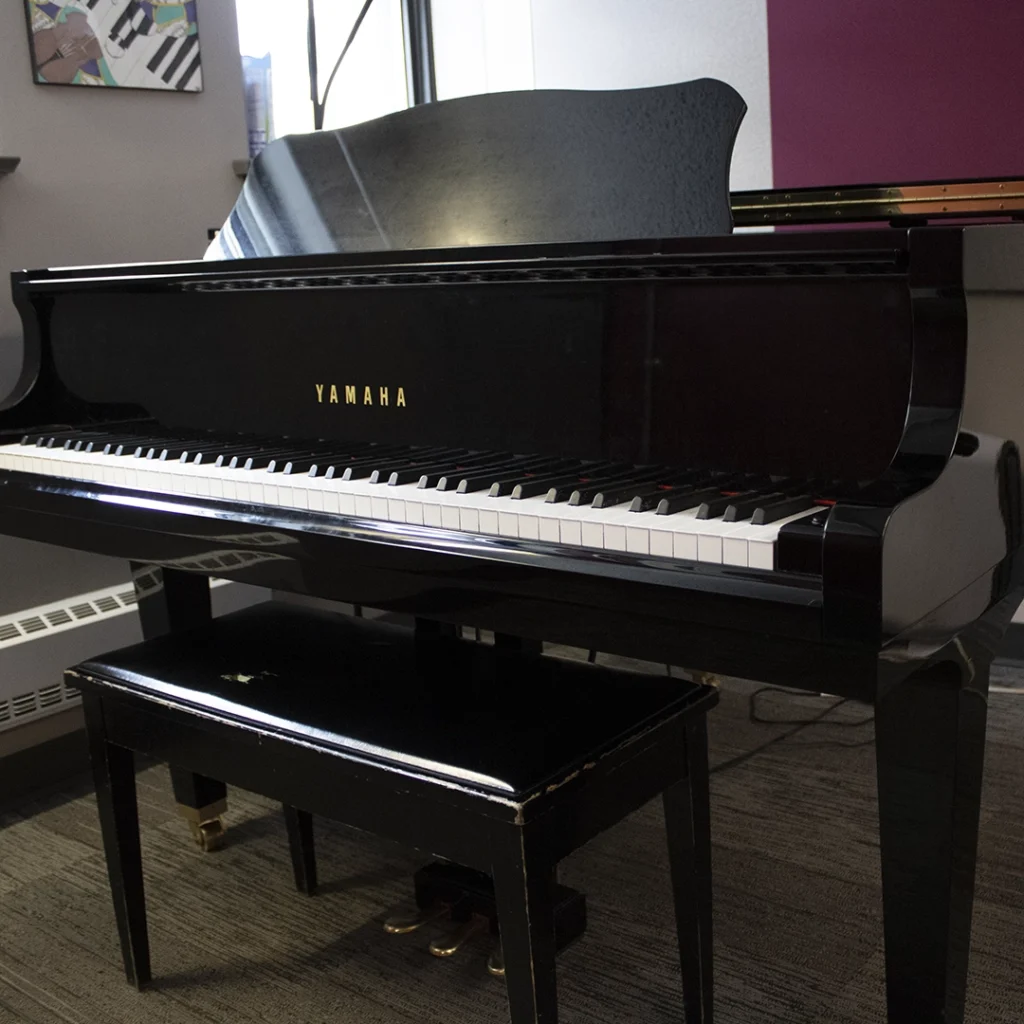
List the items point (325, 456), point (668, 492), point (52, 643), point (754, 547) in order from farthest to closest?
1. point (52, 643)
2. point (325, 456)
3. point (668, 492)
4. point (754, 547)

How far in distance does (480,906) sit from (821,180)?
2625 millimetres

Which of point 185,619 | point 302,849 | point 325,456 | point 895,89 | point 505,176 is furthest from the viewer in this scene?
point 895,89

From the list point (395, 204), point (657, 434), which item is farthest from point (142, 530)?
point (657, 434)

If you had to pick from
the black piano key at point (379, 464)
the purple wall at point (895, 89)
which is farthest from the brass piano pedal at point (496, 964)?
the purple wall at point (895, 89)

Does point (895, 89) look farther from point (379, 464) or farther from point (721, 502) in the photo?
point (721, 502)

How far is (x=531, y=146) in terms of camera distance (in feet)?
6.00

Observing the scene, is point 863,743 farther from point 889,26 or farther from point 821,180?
point 889,26

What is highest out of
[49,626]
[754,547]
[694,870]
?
[754,547]

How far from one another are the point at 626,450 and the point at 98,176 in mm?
1916

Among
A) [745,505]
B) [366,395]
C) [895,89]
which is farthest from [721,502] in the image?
[895,89]

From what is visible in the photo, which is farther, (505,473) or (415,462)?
(415,462)

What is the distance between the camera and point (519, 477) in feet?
4.82

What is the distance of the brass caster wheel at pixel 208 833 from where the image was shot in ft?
7.59

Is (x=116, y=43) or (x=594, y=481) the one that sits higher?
(x=116, y=43)
